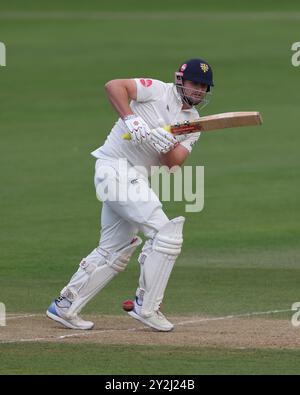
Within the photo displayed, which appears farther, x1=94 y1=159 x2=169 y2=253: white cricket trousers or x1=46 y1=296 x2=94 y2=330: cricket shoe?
x1=46 y1=296 x2=94 y2=330: cricket shoe

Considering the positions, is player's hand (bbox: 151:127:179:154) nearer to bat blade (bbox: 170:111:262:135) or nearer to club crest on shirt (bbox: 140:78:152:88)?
bat blade (bbox: 170:111:262:135)

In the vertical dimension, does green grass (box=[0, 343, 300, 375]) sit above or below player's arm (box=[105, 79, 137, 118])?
below

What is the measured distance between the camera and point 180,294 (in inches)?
455

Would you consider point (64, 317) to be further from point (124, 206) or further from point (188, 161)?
point (188, 161)

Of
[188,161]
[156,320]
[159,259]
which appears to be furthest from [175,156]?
[188,161]

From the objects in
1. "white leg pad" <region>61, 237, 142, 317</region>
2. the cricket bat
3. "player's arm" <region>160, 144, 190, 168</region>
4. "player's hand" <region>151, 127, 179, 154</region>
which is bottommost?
"white leg pad" <region>61, 237, 142, 317</region>

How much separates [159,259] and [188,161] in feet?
37.6

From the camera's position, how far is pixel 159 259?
366 inches

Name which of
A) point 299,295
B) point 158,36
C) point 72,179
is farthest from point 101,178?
point 158,36

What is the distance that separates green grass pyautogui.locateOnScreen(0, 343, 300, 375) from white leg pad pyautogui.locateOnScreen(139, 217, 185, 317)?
637mm

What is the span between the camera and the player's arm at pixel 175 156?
31.7 ft

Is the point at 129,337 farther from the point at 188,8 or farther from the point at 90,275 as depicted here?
the point at 188,8

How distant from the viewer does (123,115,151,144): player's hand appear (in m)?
9.30

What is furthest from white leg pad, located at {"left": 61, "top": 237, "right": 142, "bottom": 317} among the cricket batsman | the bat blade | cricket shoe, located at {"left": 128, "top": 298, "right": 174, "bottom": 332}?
the bat blade
